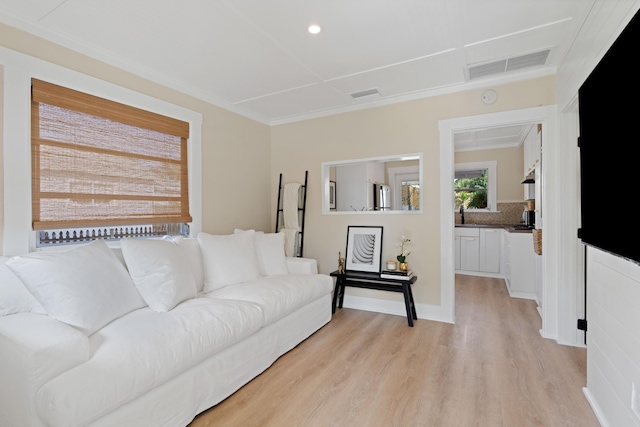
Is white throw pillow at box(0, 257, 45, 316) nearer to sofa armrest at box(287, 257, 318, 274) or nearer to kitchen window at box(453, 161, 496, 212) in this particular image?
sofa armrest at box(287, 257, 318, 274)

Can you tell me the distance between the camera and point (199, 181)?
3.43 meters

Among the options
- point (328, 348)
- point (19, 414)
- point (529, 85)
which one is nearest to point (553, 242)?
point (529, 85)

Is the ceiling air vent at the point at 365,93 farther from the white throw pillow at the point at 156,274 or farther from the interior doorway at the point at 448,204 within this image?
the white throw pillow at the point at 156,274

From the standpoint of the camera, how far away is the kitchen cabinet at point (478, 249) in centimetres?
557

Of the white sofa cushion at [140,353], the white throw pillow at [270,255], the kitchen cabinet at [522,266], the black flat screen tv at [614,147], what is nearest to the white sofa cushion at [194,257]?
the white sofa cushion at [140,353]

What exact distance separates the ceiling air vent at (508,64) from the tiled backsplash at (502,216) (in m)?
3.68

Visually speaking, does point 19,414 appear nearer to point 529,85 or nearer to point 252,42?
point 252,42

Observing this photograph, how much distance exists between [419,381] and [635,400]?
116 centimetres

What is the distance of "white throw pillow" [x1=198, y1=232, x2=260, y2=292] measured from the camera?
9.23ft

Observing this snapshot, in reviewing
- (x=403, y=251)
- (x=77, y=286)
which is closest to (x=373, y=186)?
(x=403, y=251)

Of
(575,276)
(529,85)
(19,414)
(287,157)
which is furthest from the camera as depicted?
(287,157)

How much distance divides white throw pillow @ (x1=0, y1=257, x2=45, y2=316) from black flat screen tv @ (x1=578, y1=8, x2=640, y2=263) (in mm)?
Result: 2990

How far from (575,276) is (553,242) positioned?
334mm

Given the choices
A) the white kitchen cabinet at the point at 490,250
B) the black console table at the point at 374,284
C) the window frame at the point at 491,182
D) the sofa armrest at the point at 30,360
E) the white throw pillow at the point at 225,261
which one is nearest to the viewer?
the sofa armrest at the point at 30,360
